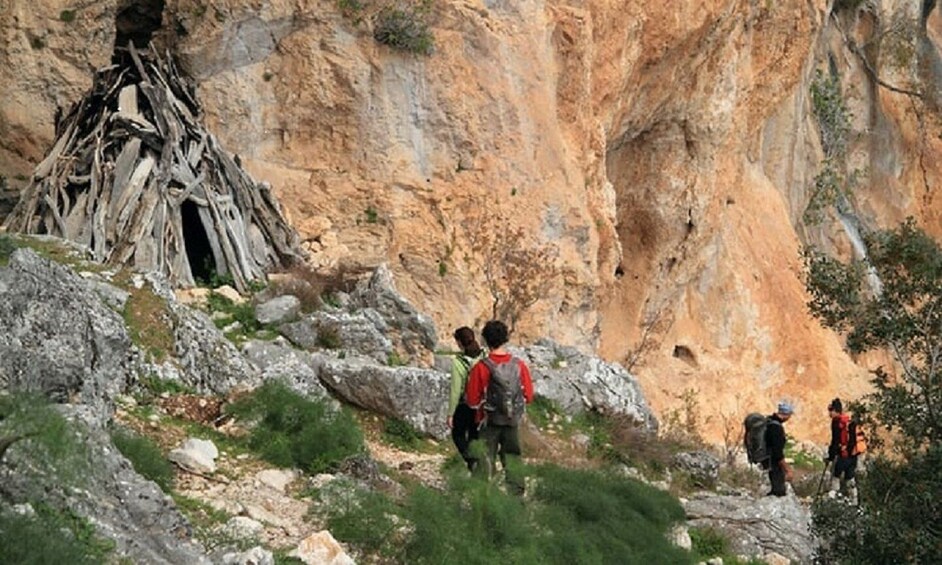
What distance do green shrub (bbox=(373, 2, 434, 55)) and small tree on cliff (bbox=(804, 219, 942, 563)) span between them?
8.61m

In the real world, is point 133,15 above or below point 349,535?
above

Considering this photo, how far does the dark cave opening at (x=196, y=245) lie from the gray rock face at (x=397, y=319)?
5.08ft

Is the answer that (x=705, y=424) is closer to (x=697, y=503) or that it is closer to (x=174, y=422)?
(x=697, y=503)

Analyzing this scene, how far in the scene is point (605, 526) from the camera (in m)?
9.27

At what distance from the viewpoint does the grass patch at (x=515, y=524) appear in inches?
320

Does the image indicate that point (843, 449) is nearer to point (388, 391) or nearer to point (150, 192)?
point (388, 391)

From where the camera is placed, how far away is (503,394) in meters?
9.01

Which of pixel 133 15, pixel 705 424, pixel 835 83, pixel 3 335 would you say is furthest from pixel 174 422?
pixel 835 83

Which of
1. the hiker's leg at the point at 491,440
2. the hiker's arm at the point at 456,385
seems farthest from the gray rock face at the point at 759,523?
the hiker's arm at the point at 456,385

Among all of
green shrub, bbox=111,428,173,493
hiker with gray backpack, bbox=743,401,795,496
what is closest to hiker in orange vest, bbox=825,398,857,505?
hiker with gray backpack, bbox=743,401,795,496

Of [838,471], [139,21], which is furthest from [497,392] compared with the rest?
[139,21]

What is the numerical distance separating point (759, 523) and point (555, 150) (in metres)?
9.06

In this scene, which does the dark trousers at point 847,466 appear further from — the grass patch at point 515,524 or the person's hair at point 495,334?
the person's hair at point 495,334

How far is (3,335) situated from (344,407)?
3.51 meters
